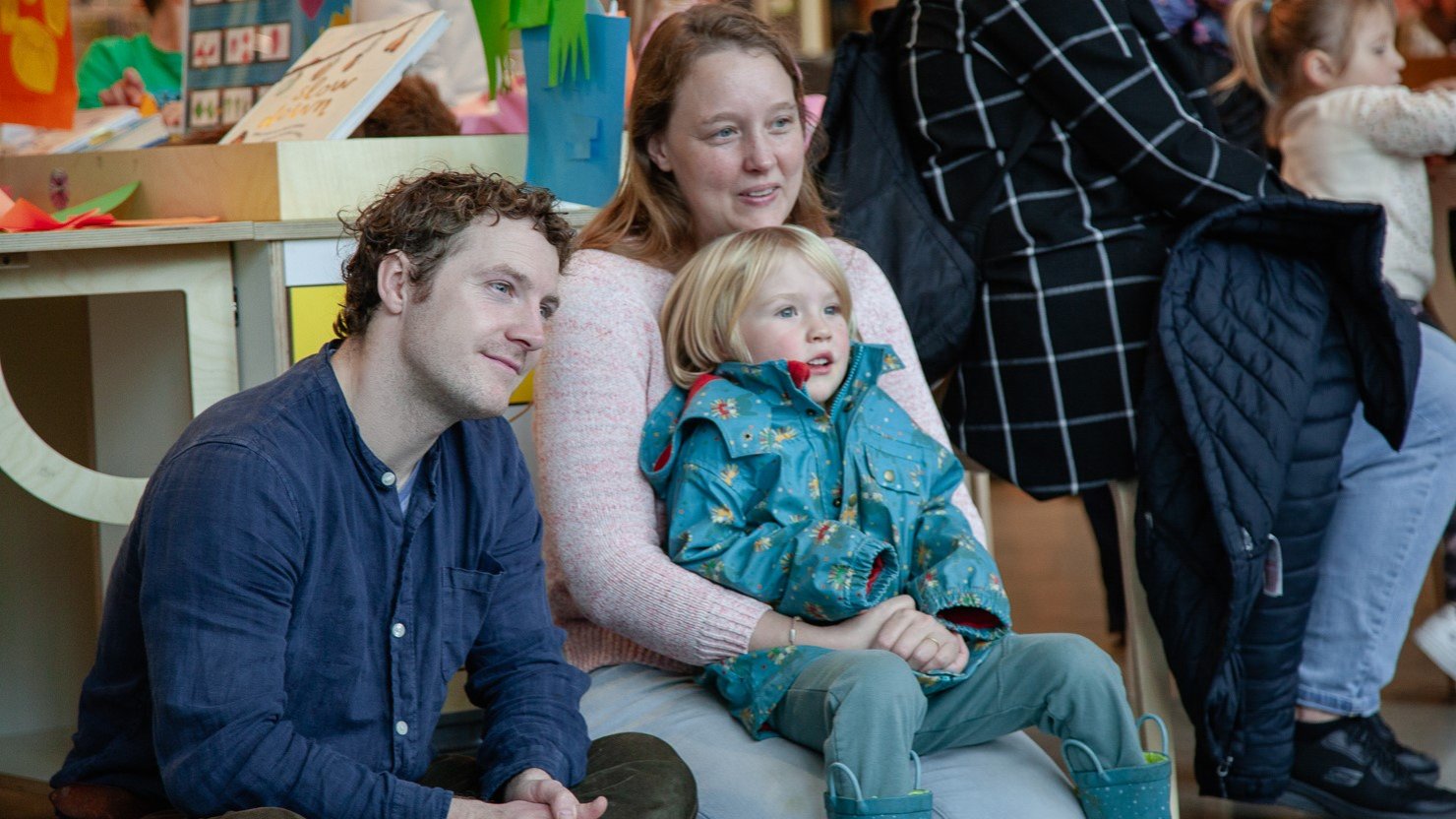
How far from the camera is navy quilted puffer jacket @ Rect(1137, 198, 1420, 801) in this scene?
85.4 inches

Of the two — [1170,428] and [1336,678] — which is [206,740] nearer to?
[1170,428]

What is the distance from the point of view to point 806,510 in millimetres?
1764

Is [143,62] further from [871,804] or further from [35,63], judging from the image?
[871,804]

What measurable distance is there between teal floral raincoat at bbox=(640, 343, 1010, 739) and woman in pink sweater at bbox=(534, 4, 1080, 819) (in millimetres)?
27

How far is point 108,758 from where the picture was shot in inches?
57.7

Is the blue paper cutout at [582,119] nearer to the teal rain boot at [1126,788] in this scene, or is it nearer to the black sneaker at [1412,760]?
the teal rain boot at [1126,788]

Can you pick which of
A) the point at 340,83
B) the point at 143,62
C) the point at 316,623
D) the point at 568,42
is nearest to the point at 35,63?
the point at 340,83

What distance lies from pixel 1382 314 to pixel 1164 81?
0.45m

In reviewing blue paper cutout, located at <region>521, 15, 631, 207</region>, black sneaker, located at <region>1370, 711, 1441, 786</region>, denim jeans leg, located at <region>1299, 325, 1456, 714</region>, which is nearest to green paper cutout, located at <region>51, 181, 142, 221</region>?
blue paper cutout, located at <region>521, 15, 631, 207</region>

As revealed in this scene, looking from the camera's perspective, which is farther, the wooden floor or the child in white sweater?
the child in white sweater

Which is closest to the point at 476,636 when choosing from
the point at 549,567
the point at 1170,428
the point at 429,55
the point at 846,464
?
the point at 549,567

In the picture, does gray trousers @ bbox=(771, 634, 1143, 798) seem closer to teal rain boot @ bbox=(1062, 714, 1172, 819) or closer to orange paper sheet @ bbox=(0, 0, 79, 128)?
teal rain boot @ bbox=(1062, 714, 1172, 819)

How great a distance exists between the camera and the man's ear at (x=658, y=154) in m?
2.06

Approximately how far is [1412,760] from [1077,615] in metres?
1.38
